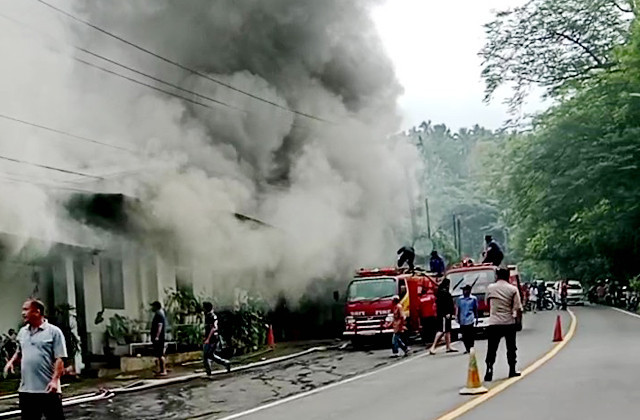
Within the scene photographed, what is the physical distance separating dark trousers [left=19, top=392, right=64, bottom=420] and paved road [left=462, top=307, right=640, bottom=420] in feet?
13.1

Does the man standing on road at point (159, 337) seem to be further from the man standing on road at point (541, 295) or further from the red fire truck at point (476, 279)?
the man standing on road at point (541, 295)

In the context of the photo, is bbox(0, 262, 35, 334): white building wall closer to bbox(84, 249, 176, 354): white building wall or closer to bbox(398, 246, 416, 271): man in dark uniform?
bbox(84, 249, 176, 354): white building wall

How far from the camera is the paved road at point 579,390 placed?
9484 millimetres

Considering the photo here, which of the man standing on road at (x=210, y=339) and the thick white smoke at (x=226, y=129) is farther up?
the thick white smoke at (x=226, y=129)

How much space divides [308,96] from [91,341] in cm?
864

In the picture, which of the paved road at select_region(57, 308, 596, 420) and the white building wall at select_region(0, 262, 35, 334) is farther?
the white building wall at select_region(0, 262, 35, 334)

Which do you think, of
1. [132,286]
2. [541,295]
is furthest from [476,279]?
[541,295]

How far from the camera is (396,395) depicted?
1221cm

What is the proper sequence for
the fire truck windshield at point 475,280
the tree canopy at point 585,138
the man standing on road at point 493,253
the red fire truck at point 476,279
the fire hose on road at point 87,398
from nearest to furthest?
the fire hose on road at point 87,398 < the red fire truck at point 476,279 < the fire truck windshield at point 475,280 < the man standing on road at point 493,253 < the tree canopy at point 585,138

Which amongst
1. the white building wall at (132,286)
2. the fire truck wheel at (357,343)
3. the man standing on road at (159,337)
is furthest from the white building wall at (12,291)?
the fire truck wheel at (357,343)

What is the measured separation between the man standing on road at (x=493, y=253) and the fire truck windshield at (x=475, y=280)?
19.7 inches

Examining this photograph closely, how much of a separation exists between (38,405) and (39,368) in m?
0.29

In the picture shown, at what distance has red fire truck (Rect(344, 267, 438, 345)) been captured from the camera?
22953 mm

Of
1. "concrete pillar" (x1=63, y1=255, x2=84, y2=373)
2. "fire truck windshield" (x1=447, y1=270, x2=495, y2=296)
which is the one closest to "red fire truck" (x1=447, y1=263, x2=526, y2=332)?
"fire truck windshield" (x1=447, y1=270, x2=495, y2=296)
